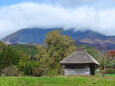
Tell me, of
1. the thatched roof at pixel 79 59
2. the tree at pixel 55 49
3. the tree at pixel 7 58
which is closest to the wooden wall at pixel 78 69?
the thatched roof at pixel 79 59

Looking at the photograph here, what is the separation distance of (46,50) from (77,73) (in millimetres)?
13755

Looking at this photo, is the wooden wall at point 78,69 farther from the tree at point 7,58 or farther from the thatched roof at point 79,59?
the tree at point 7,58

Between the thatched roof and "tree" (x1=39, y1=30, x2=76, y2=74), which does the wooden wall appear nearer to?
the thatched roof

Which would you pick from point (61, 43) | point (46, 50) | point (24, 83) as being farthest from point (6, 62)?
point (24, 83)

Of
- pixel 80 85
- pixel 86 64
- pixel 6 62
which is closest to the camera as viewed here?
pixel 80 85

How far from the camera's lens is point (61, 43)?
46.7 m

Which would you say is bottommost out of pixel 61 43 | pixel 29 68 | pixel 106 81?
pixel 29 68

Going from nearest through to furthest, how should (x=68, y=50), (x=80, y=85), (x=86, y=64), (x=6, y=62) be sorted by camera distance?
1. (x=80, y=85)
2. (x=86, y=64)
3. (x=68, y=50)
4. (x=6, y=62)

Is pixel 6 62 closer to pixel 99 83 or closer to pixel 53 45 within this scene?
pixel 53 45

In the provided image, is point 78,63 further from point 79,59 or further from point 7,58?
point 7,58

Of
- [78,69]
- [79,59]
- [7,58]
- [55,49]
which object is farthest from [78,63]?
[7,58]

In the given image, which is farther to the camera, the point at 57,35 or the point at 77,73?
the point at 57,35

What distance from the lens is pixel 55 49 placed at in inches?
1811

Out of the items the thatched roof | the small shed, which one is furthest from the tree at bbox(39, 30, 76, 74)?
the thatched roof
